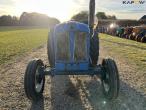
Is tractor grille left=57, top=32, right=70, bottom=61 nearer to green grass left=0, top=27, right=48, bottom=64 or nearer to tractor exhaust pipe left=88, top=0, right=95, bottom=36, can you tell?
tractor exhaust pipe left=88, top=0, right=95, bottom=36

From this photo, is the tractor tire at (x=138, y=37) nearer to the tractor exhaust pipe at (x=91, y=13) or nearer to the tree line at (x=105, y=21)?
the tree line at (x=105, y=21)

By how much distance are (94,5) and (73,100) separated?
3.59 metres

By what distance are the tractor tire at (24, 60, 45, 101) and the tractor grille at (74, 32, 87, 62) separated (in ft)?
2.81

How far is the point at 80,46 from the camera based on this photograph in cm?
657

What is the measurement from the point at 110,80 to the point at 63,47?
143cm

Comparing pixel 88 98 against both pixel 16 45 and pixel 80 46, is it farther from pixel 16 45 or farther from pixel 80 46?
pixel 16 45

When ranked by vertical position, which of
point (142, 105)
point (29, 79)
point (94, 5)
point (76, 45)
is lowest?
point (142, 105)

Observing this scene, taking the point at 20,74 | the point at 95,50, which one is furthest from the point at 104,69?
the point at 20,74

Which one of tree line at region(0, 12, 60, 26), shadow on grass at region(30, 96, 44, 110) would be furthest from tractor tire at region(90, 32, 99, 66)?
tree line at region(0, 12, 60, 26)

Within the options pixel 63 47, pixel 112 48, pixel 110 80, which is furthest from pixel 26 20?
pixel 110 80

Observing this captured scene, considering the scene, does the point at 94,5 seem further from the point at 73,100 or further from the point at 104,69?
the point at 73,100

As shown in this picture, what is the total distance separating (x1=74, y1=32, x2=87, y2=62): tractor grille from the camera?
650cm

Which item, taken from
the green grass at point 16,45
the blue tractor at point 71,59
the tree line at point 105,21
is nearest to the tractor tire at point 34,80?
the blue tractor at point 71,59

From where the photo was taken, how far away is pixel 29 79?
568cm
